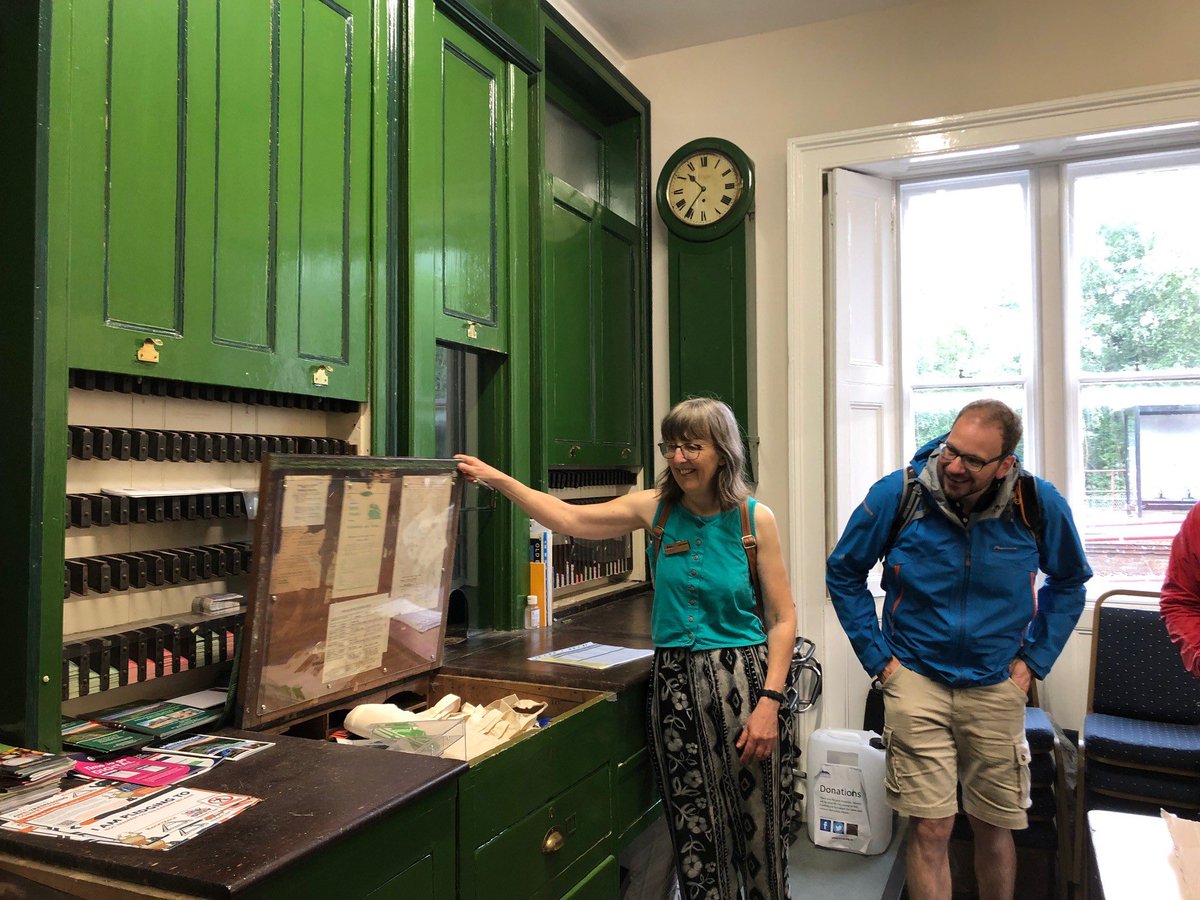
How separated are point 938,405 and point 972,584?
1820 mm

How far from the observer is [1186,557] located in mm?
1943

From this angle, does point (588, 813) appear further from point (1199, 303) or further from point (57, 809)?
point (1199, 303)

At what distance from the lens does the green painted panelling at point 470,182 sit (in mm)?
2559

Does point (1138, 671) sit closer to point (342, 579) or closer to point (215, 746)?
point (342, 579)

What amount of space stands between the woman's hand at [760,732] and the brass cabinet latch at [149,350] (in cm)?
151

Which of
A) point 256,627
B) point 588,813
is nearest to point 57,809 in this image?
point 256,627

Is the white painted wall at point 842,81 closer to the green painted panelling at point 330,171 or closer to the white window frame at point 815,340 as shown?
the white window frame at point 815,340

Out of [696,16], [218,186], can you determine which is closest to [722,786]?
[218,186]

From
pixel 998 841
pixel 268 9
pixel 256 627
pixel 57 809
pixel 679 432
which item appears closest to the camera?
pixel 57 809

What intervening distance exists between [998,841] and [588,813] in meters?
1.17

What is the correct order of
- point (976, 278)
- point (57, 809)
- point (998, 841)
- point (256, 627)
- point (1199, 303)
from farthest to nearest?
point (976, 278) < point (1199, 303) < point (998, 841) < point (256, 627) < point (57, 809)

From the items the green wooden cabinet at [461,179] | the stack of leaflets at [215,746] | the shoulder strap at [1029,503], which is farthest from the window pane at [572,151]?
the stack of leaflets at [215,746]

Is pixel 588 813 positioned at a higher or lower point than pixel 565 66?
lower

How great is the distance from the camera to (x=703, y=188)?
12.9 ft
